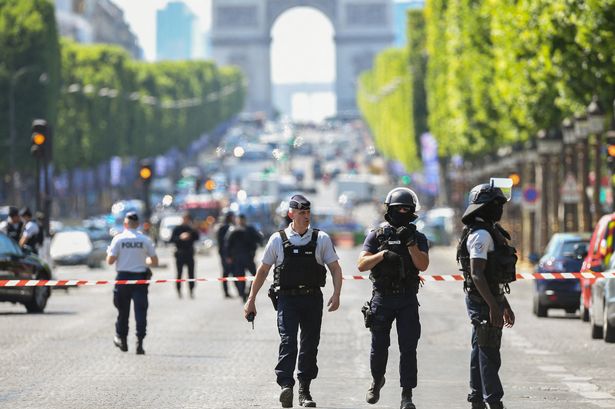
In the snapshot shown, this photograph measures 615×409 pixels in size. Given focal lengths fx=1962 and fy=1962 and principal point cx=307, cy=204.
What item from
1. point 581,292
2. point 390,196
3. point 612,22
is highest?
point 612,22

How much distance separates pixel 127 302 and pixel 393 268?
25.4ft

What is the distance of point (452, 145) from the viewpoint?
261 ft

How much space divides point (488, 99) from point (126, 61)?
5726 cm

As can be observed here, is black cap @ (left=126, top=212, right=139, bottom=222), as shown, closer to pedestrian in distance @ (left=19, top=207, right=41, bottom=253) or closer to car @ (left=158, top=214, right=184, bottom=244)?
pedestrian in distance @ (left=19, top=207, right=41, bottom=253)

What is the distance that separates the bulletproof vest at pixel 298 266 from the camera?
1527cm

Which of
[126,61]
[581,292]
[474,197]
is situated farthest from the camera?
[126,61]

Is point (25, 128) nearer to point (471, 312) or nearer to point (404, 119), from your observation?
point (404, 119)

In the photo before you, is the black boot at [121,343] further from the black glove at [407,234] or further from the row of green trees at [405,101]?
the row of green trees at [405,101]

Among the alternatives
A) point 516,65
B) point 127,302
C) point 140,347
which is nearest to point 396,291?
point 140,347

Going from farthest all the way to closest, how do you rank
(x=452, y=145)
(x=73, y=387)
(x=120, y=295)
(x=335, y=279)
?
(x=452, y=145)
(x=120, y=295)
(x=73, y=387)
(x=335, y=279)

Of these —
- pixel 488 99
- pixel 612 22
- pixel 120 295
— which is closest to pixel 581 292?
pixel 612 22

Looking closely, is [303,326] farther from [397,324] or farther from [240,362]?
[240,362]

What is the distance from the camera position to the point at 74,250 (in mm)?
60719

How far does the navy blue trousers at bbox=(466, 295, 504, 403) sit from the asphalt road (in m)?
1.30
